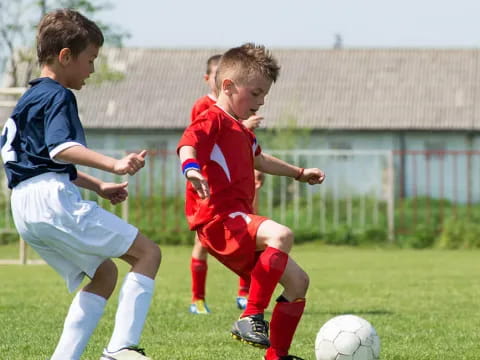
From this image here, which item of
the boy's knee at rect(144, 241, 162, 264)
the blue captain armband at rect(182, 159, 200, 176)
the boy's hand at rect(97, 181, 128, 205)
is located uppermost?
the blue captain armband at rect(182, 159, 200, 176)

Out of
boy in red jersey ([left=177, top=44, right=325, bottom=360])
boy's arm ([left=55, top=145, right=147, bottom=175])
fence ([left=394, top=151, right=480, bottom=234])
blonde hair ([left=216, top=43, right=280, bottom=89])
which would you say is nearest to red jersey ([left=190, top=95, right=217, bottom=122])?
boy in red jersey ([left=177, top=44, right=325, bottom=360])

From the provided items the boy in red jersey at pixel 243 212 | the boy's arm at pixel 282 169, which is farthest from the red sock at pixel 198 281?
the boy in red jersey at pixel 243 212

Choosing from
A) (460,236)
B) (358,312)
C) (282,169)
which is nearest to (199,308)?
(358,312)

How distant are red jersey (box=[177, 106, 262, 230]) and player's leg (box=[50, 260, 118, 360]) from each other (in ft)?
2.75

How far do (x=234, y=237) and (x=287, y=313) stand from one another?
0.49 m

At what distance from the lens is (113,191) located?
4980mm

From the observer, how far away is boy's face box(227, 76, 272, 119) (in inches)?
218

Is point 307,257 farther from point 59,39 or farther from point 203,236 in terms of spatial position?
point 59,39

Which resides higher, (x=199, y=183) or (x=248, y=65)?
(x=248, y=65)

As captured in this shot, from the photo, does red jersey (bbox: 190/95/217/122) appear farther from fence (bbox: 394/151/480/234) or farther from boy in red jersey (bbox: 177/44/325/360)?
fence (bbox: 394/151/480/234)

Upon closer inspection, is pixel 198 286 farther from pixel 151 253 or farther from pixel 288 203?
pixel 288 203

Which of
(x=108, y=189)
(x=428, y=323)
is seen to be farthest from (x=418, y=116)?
(x=108, y=189)

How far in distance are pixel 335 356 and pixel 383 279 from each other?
7.31 m

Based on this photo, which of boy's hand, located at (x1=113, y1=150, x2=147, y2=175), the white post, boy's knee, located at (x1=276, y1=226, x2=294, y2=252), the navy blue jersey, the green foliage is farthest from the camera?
the white post
